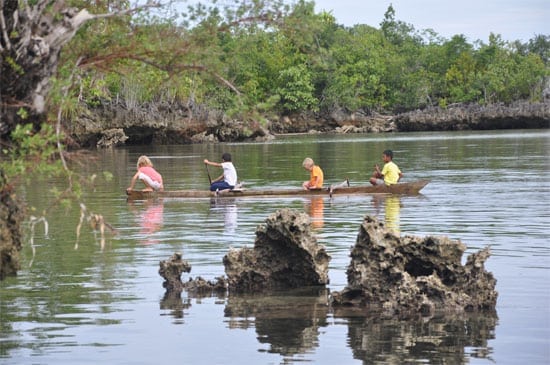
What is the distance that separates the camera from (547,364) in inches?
476

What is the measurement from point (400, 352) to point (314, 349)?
3.37 feet

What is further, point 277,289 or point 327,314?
point 277,289

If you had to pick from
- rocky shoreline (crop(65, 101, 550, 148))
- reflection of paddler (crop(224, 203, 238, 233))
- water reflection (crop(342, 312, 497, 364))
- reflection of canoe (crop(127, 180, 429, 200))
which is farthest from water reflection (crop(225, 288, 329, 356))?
rocky shoreline (crop(65, 101, 550, 148))

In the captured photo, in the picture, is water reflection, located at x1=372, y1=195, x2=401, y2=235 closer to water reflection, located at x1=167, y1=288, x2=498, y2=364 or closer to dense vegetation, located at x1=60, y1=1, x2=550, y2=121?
water reflection, located at x1=167, y1=288, x2=498, y2=364

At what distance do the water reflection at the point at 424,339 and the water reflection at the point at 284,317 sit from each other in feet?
1.83

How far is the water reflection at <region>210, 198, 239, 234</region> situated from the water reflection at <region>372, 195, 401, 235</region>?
11.4ft

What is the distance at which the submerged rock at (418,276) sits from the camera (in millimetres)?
14312

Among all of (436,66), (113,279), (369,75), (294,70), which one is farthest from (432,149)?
(436,66)

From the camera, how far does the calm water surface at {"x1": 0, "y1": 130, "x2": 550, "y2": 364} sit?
41.8ft

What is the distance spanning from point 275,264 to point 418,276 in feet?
7.89

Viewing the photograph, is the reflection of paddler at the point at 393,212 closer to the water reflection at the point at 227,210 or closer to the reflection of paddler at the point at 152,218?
the water reflection at the point at 227,210

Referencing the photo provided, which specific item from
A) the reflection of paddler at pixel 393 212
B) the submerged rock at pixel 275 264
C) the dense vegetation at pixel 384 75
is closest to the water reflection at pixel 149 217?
the reflection of paddler at pixel 393 212

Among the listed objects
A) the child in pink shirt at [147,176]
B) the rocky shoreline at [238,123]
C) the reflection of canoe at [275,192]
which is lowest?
the reflection of canoe at [275,192]

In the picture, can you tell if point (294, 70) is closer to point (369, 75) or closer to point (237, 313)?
point (369, 75)
